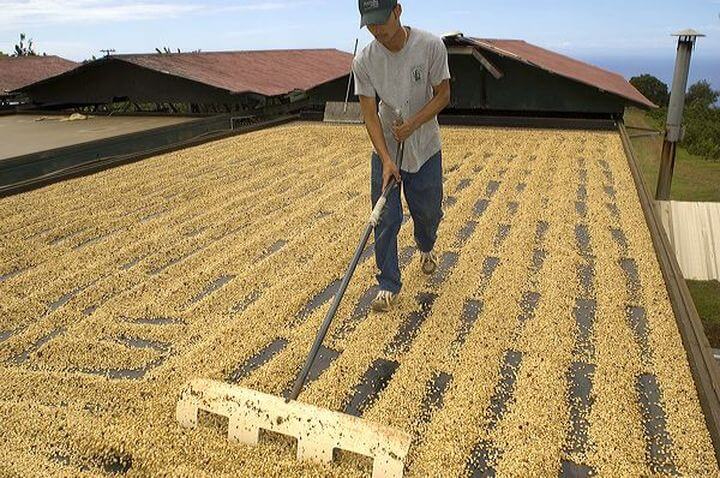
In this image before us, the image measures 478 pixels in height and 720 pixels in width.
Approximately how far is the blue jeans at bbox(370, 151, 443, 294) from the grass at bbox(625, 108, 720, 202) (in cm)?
627

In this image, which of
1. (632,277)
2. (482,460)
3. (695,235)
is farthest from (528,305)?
(695,235)

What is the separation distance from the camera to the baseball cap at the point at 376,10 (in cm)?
268

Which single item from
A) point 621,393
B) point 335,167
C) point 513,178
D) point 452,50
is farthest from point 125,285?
point 452,50

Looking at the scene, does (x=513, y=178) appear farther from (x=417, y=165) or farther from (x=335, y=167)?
(x=417, y=165)

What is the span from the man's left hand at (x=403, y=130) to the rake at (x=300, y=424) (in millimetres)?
1261

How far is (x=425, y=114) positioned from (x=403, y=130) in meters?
0.15

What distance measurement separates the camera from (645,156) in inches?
523

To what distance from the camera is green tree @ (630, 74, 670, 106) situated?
36406 millimetres

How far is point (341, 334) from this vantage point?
3.06 m

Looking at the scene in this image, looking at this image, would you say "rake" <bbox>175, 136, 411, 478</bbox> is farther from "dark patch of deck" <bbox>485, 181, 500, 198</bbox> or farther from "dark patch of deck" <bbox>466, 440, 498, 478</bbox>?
"dark patch of deck" <bbox>485, 181, 500, 198</bbox>

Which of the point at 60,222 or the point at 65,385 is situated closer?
the point at 65,385

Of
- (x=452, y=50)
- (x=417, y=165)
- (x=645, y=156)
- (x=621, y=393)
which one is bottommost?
(x=645, y=156)

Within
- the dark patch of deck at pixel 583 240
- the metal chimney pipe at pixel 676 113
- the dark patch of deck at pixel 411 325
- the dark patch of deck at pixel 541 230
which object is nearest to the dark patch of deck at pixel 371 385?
the dark patch of deck at pixel 411 325

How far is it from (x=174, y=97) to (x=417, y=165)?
958 cm
